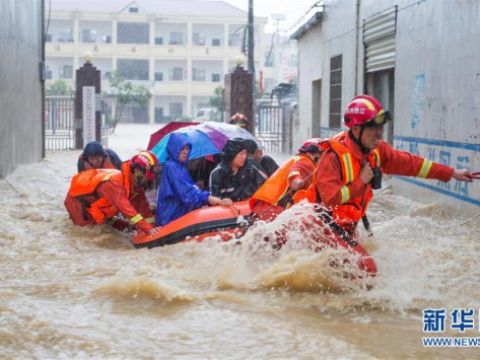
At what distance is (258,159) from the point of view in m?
9.45

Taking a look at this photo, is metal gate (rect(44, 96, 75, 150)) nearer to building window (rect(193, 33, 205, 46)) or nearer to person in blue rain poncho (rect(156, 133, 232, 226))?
person in blue rain poncho (rect(156, 133, 232, 226))

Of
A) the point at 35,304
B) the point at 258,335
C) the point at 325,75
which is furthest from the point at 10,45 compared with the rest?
the point at 258,335

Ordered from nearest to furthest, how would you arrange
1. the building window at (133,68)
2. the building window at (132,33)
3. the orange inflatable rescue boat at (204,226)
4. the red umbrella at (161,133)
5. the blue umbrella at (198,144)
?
the orange inflatable rescue boat at (204,226)
the blue umbrella at (198,144)
the red umbrella at (161,133)
the building window at (133,68)
the building window at (132,33)

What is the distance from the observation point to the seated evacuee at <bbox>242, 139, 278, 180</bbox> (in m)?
8.87

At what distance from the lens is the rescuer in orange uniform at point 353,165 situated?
5.91 metres

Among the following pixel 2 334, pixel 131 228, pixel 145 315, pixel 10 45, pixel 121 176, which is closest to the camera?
pixel 2 334

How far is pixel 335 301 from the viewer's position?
606 cm

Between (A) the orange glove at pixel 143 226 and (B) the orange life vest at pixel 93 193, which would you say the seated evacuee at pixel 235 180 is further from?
(B) the orange life vest at pixel 93 193

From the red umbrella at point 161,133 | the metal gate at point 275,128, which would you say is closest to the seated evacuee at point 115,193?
the red umbrella at point 161,133

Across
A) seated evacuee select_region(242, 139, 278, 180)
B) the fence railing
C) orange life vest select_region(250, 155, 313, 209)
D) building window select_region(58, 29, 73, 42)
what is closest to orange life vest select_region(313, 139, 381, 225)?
orange life vest select_region(250, 155, 313, 209)

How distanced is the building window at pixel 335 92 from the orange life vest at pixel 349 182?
34.3ft

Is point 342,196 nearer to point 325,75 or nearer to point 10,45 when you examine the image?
point 10,45

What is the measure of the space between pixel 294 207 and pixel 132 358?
1991 mm

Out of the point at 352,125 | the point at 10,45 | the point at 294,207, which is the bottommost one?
the point at 294,207
